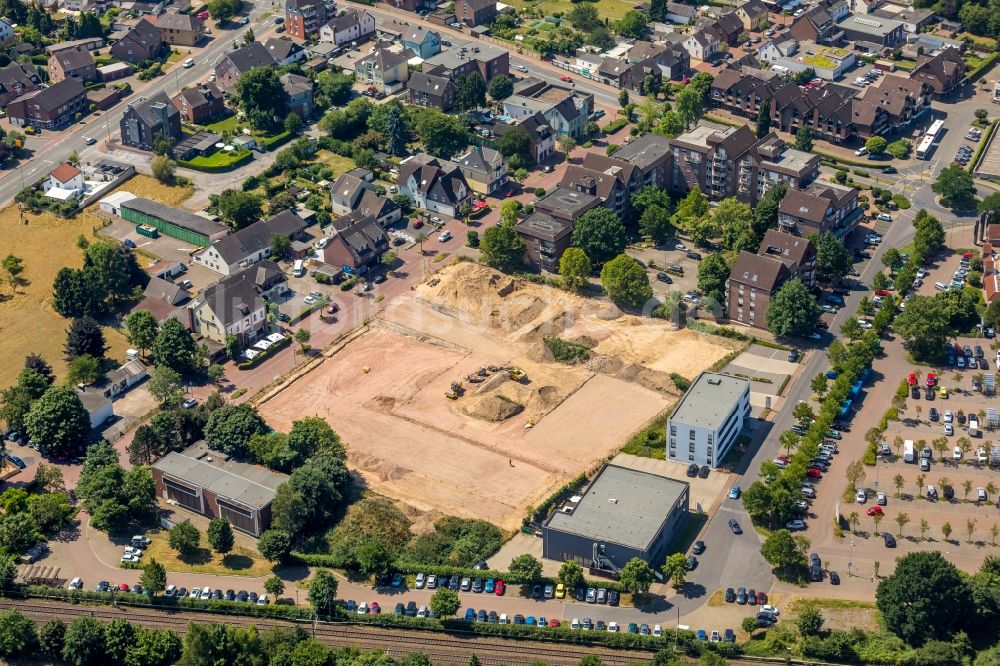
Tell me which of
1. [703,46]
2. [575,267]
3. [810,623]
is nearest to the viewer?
[810,623]

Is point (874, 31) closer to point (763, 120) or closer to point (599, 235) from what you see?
point (763, 120)

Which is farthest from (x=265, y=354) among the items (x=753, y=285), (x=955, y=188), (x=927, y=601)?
(x=955, y=188)

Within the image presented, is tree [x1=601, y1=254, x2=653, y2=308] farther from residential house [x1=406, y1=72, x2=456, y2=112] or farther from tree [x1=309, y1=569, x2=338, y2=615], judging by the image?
residential house [x1=406, y1=72, x2=456, y2=112]

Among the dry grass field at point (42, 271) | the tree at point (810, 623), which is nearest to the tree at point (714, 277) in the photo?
the tree at point (810, 623)

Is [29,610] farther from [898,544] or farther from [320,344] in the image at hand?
[898,544]

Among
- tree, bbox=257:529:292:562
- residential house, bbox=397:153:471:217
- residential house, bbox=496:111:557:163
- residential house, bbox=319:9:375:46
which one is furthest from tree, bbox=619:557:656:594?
residential house, bbox=319:9:375:46

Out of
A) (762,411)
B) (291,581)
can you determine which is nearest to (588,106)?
(762,411)

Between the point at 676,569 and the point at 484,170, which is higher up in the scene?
the point at 484,170
